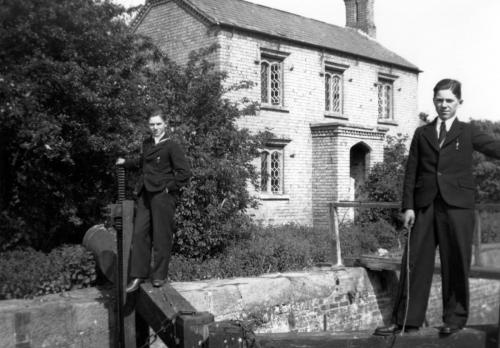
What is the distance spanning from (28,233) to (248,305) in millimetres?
4472

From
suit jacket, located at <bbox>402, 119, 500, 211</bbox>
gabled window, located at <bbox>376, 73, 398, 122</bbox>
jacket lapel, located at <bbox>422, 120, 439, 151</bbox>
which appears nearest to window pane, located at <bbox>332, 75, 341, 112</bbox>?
gabled window, located at <bbox>376, 73, 398, 122</bbox>

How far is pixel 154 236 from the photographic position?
18.4 feet

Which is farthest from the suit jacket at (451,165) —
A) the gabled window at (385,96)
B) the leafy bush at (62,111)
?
the gabled window at (385,96)

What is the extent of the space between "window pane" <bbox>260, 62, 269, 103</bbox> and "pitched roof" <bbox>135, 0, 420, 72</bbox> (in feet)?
3.18

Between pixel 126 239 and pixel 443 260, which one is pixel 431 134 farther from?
pixel 126 239

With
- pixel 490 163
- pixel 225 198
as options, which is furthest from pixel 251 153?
pixel 490 163

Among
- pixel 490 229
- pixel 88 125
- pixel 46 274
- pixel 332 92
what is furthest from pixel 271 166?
pixel 46 274

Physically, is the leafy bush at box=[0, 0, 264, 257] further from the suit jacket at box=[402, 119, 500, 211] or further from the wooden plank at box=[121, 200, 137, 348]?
the suit jacket at box=[402, 119, 500, 211]

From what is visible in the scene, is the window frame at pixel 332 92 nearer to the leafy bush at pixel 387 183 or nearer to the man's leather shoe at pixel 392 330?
the leafy bush at pixel 387 183

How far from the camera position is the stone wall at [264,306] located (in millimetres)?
6120

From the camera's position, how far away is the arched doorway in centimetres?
1903

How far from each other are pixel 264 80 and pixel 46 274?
10898 millimetres

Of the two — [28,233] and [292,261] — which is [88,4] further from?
[292,261]

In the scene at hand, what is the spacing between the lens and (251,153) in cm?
1106
